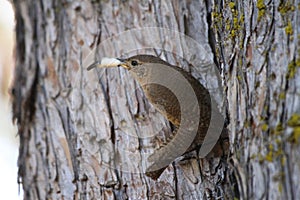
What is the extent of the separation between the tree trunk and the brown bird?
8 centimetres

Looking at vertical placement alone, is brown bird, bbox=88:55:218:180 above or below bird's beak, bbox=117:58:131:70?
below

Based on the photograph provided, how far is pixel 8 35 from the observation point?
3965 millimetres

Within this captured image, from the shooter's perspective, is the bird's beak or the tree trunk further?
the bird's beak

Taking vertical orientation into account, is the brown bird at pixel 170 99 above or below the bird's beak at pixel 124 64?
below

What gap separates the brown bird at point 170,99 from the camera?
1.89m

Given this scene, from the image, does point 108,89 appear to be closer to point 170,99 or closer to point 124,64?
point 124,64

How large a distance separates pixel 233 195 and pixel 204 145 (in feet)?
1.06

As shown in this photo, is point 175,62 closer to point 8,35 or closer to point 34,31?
point 34,31

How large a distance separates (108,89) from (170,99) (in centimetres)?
27

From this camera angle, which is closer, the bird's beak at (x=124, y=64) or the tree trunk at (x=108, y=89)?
the tree trunk at (x=108, y=89)

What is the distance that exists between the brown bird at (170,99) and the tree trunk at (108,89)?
8 cm

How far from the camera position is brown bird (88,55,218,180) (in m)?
1.89

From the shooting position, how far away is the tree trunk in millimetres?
1850

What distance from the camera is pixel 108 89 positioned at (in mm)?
1982
